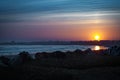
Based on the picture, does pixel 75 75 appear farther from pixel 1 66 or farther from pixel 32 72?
pixel 1 66

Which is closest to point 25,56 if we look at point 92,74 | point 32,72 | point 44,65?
point 44,65

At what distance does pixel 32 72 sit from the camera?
15.8 metres

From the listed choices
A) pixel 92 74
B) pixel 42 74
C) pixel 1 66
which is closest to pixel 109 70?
pixel 92 74

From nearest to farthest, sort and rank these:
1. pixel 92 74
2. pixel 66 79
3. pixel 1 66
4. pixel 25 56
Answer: pixel 66 79, pixel 92 74, pixel 1 66, pixel 25 56

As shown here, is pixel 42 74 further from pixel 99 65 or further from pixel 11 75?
pixel 99 65

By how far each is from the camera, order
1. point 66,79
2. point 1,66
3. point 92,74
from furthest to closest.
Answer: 1. point 1,66
2. point 92,74
3. point 66,79

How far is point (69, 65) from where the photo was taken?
1897cm

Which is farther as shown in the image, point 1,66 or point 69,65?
point 69,65

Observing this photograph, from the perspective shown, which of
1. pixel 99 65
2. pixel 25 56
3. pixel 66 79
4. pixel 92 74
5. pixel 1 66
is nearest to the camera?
pixel 66 79

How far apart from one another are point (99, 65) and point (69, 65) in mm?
2075

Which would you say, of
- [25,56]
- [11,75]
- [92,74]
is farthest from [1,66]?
[92,74]

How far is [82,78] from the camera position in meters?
14.9

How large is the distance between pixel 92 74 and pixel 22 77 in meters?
4.02

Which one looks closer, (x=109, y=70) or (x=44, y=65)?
(x=109, y=70)
